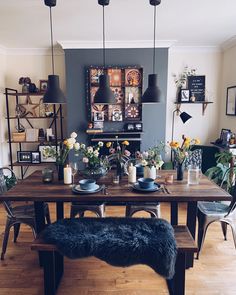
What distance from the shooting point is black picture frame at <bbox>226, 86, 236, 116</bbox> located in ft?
13.4

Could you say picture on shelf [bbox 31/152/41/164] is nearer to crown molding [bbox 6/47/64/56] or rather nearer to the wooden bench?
crown molding [bbox 6/47/64/56]

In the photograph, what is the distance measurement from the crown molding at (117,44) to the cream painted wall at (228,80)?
99 cm

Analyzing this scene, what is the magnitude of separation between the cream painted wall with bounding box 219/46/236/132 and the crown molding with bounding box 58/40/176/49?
0.99m

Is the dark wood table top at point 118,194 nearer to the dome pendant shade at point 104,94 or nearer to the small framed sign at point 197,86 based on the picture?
the dome pendant shade at point 104,94

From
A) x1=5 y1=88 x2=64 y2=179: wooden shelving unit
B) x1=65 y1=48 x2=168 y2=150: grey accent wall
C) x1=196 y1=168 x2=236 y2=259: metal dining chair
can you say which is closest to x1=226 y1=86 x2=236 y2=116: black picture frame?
x1=65 y1=48 x2=168 y2=150: grey accent wall

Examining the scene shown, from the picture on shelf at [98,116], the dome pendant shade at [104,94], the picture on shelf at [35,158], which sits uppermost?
the dome pendant shade at [104,94]

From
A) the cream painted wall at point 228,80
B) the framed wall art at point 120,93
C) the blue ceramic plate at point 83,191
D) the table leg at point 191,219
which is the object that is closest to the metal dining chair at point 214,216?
the table leg at point 191,219

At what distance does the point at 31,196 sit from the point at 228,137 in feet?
10.6

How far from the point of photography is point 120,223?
2.08 m

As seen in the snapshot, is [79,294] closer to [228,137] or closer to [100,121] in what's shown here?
[100,121]

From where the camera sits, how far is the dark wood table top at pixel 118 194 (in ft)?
6.84

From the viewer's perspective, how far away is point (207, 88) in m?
4.56

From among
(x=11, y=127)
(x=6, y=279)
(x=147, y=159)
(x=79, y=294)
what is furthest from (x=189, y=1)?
(x=11, y=127)

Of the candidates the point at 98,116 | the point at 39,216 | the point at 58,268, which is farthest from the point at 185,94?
the point at 58,268
